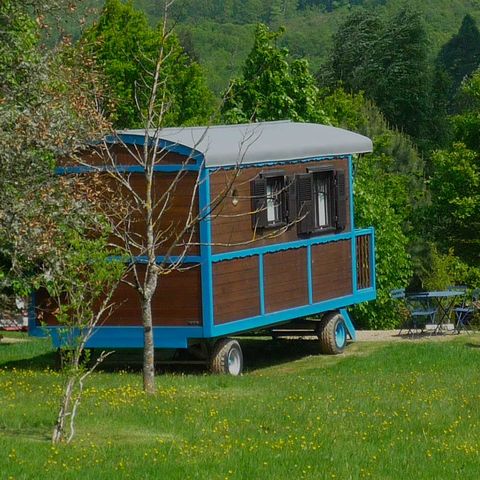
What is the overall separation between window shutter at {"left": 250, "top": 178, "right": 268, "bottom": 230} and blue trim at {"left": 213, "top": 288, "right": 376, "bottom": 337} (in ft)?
4.83

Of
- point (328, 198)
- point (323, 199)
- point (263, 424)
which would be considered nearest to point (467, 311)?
point (328, 198)

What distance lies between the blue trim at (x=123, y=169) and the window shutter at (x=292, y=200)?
2.76 meters

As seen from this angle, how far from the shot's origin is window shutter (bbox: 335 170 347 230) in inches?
951

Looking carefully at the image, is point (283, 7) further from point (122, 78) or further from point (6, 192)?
point (6, 192)

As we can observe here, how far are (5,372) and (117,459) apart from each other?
8764mm

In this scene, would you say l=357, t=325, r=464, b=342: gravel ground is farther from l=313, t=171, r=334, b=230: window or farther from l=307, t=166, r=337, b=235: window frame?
l=313, t=171, r=334, b=230: window

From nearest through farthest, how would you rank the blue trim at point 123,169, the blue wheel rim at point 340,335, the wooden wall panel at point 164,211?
the blue trim at point 123,169 < the wooden wall panel at point 164,211 < the blue wheel rim at point 340,335

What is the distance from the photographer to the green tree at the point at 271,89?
123 feet

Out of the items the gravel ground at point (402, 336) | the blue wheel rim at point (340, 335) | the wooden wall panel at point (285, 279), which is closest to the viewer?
the wooden wall panel at point (285, 279)

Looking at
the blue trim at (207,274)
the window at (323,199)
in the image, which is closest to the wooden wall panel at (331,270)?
the window at (323,199)

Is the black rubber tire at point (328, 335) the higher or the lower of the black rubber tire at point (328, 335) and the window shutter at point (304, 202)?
the lower

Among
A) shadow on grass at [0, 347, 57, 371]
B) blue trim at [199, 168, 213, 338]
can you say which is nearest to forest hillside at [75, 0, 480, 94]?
shadow on grass at [0, 347, 57, 371]

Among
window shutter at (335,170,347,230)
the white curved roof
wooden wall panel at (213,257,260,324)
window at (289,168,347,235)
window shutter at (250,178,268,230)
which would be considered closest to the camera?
the white curved roof

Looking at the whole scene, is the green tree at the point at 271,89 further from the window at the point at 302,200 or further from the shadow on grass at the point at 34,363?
the shadow on grass at the point at 34,363
